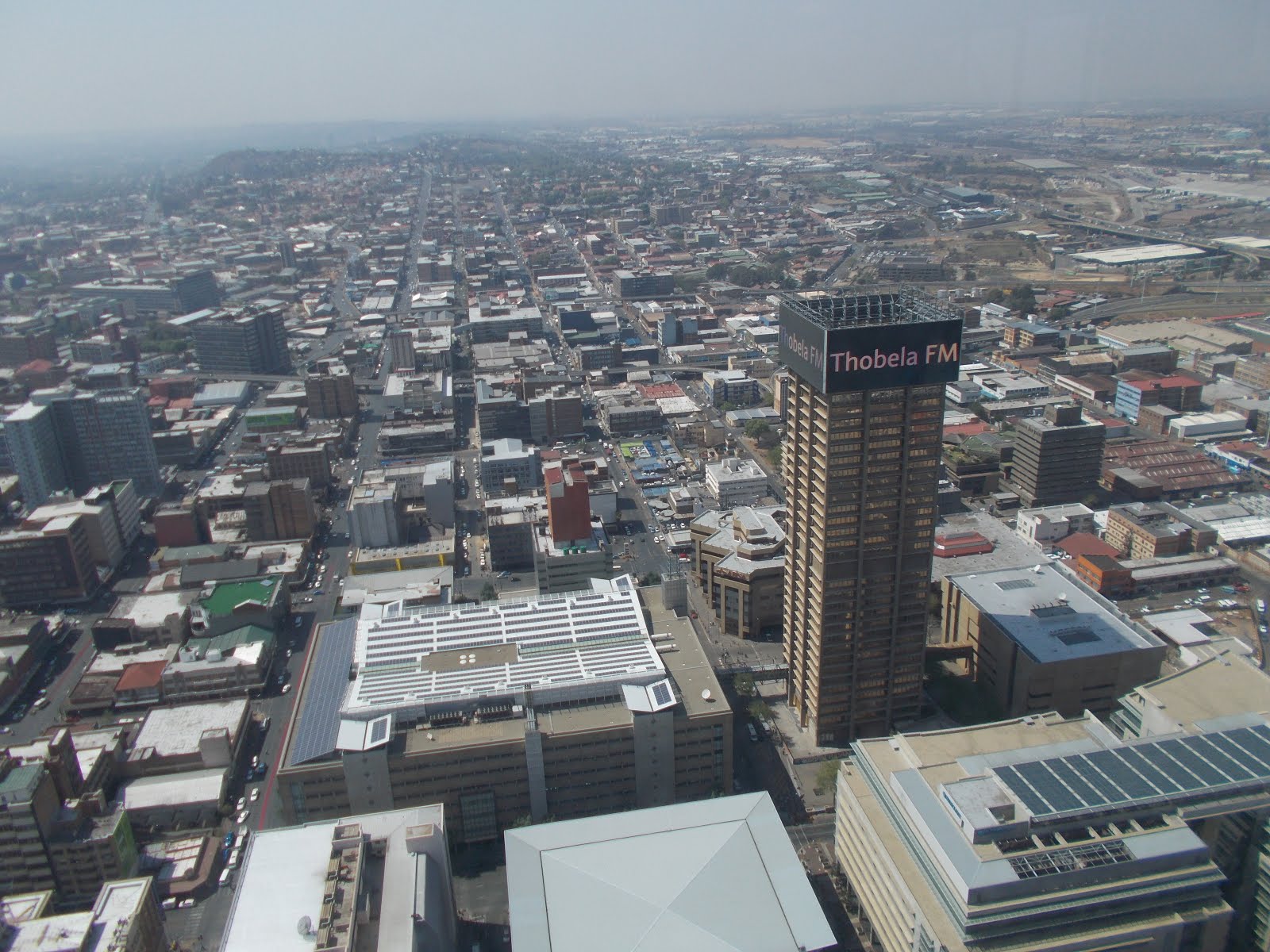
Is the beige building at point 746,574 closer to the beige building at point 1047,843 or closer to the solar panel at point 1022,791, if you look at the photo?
the beige building at point 1047,843

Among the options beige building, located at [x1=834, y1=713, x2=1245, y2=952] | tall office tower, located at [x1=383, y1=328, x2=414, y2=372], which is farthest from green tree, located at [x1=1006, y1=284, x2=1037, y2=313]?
beige building, located at [x1=834, y1=713, x2=1245, y2=952]

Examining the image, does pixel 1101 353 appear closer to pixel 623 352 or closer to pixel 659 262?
pixel 623 352

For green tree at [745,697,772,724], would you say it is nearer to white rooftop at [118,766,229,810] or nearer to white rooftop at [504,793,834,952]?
white rooftop at [504,793,834,952]

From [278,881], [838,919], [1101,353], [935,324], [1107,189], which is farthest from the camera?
Answer: [1107,189]

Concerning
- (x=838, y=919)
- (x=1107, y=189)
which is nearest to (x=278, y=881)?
(x=838, y=919)

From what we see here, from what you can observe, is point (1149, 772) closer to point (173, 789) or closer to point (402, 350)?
point (173, 789)

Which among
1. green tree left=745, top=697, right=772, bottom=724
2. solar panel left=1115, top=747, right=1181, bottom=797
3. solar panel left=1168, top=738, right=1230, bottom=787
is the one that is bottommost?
green tree left=745, top=697, right=772, bottom=724
